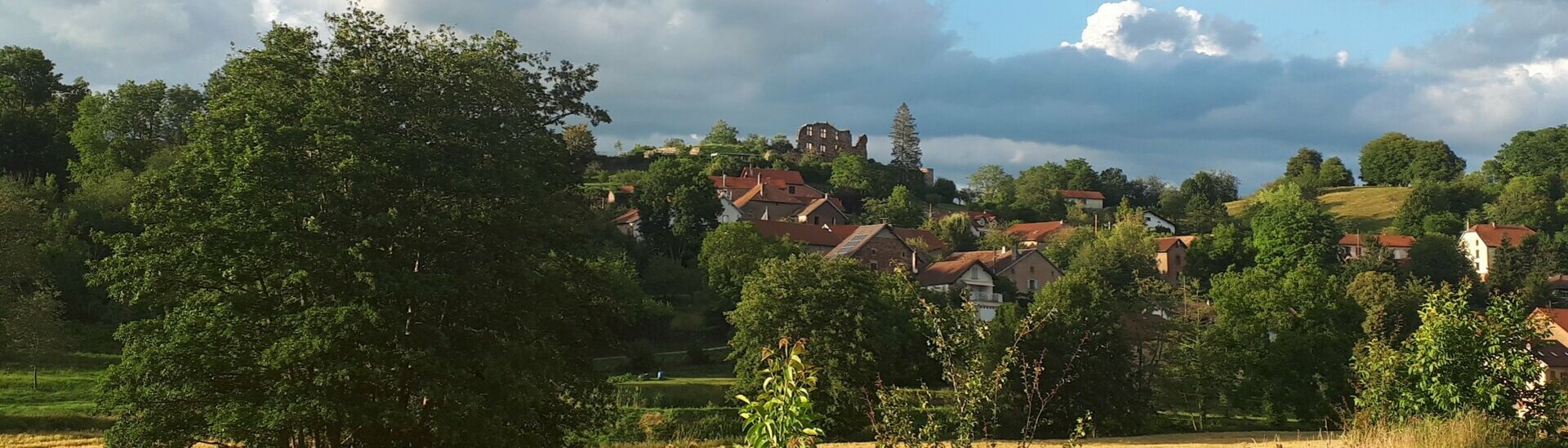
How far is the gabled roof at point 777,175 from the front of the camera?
118562 millimetres

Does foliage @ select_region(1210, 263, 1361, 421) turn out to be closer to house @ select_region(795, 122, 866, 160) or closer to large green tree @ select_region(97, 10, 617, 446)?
large green tree @ select_region(97, 10, 617, 446)

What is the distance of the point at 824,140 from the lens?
15650 cm

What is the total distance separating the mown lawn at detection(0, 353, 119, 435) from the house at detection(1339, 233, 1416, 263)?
85.5 metres

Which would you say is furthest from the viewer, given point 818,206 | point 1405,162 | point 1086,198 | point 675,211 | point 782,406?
point 1405,162

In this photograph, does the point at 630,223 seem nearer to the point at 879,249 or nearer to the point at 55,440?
the point at 879,249

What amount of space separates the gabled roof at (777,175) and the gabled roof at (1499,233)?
62602 mm

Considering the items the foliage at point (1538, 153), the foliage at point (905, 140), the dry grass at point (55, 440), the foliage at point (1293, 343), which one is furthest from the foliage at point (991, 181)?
the dry grass at point (55, 440)

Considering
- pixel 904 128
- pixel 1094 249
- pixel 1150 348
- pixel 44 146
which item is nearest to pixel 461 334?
pixel 1150 348

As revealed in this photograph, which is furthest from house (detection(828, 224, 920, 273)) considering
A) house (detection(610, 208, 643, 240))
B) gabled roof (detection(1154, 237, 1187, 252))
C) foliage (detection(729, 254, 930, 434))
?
foliage (detection(729, 254, 930, 434))

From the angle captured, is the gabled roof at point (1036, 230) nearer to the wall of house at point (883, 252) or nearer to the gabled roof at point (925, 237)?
the gabled roof at point (925, 237)

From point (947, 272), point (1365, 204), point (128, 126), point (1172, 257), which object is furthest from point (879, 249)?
point (1365, 204)

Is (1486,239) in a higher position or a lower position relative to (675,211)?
lower

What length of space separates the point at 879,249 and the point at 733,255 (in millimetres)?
15665

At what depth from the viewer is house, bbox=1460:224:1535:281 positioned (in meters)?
99.8
